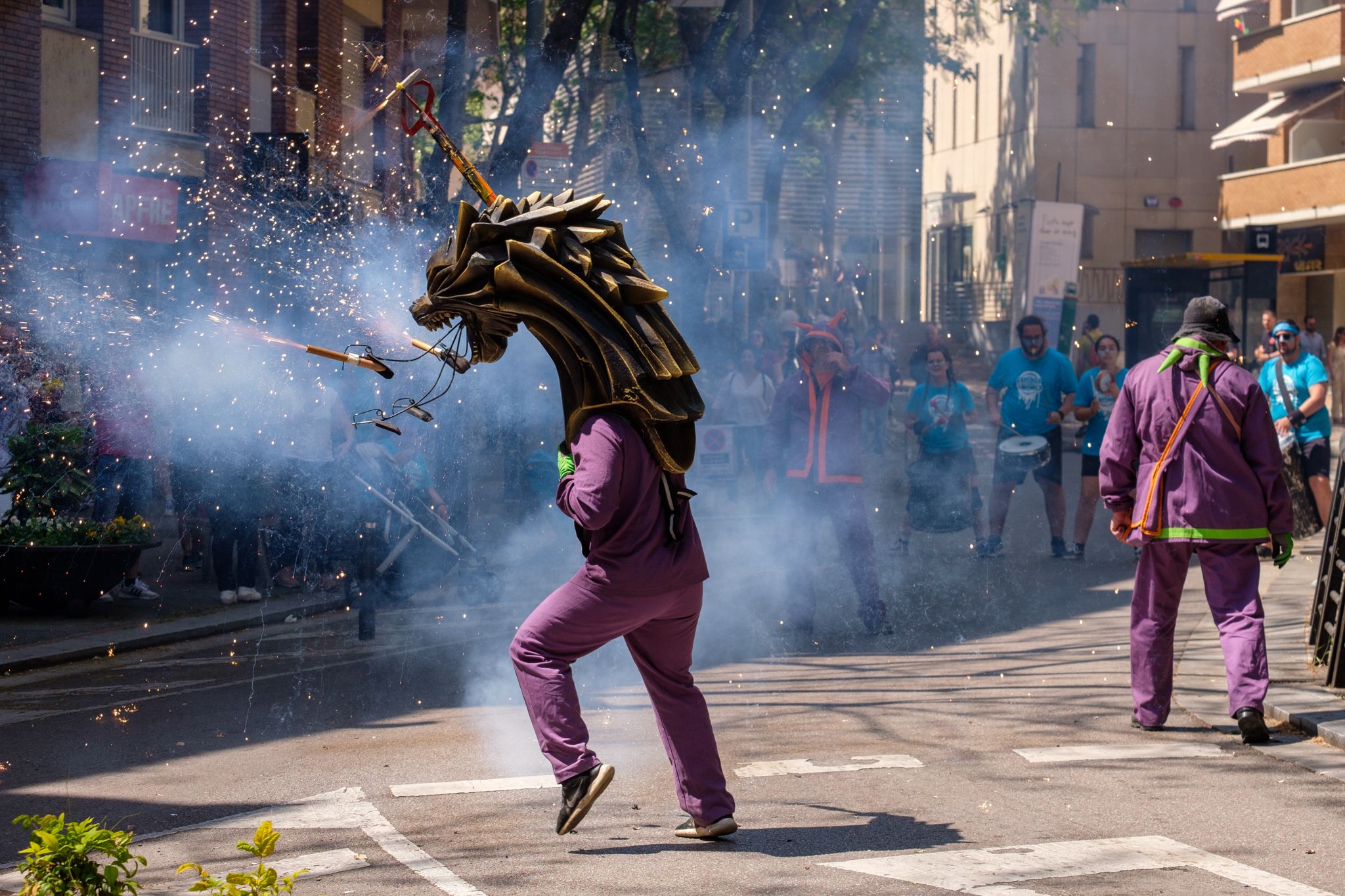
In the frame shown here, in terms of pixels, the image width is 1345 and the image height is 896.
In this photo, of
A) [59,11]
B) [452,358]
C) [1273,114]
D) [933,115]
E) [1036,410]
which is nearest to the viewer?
[452,358]

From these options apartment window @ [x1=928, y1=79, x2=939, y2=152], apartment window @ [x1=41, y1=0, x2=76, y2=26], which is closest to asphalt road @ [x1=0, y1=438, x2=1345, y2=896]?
apartment window @ [x1=41, y1=0, x2=76, y2=26]

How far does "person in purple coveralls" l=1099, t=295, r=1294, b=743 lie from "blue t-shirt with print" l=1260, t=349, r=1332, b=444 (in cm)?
566

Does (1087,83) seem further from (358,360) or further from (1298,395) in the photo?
(358,360)

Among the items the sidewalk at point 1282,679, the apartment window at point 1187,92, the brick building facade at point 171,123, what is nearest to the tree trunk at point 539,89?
the brick building facade at point 171,123

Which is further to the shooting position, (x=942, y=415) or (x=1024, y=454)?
(x=942, y=415)

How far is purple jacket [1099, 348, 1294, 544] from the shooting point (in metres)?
6.86

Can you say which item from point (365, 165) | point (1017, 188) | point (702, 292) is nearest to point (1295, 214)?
point (1017, 188)

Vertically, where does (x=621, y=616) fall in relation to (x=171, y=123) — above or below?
below

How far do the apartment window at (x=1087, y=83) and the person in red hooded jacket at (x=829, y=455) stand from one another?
31487mm

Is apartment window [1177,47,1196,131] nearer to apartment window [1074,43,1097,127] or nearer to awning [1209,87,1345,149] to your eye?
apartment window [1074,43,1097,127]

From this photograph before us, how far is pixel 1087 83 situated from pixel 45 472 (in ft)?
108

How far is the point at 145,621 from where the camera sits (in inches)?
408

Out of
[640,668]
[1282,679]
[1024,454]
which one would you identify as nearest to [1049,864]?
[640,668]

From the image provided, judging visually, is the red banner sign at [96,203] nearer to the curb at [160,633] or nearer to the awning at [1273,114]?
the curb at [160,633]
